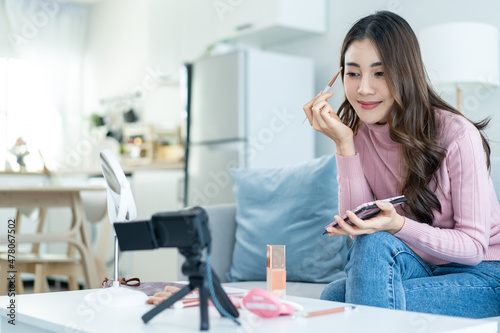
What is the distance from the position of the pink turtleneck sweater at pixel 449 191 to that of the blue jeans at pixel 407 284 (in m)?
0.04

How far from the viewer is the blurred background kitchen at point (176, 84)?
144 inches

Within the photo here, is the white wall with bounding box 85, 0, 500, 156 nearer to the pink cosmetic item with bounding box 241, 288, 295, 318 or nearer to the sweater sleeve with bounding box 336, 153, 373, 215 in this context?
the sweater sleeve with bounding box 336, 153, 373, 215

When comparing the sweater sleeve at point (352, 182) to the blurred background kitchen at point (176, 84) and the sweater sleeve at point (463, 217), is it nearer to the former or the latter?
the sweater sleeve at point (463, 217)

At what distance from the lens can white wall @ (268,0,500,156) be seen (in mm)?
3074

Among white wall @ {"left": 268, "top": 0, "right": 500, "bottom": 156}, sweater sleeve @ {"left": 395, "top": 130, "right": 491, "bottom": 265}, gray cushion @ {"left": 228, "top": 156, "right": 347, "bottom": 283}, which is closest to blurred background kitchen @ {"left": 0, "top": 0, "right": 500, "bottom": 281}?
white wall @ {"left": 268, "top": 0, "right": 500, "bottom": 156}

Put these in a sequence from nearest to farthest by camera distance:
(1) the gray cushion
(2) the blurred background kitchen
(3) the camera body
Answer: (3) the camera body → (1) the gray cushion → (2) the blurred background kitchen

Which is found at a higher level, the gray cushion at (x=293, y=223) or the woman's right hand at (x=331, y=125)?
the woman's right hand at (x=331, y=125)

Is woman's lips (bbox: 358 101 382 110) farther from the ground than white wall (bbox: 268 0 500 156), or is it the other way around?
white wall (bbox: 268 0 500 156)

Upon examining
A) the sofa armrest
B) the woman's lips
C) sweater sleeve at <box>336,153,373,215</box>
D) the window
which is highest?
the window

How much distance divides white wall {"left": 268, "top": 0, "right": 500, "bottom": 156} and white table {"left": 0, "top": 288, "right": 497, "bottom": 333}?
1.66 metres

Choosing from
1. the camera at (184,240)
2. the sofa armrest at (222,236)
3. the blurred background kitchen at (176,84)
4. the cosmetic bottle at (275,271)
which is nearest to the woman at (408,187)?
the cosmetic bottle at (275,271)

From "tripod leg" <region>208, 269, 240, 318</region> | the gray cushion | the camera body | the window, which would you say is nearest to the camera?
the camera body

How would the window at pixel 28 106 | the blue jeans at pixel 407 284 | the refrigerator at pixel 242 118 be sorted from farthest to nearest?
the window at pixel 28 106, the refrigerator at pixel 242 118, the blue jeans at pixel 407 284

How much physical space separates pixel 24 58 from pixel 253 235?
15.4 feet
